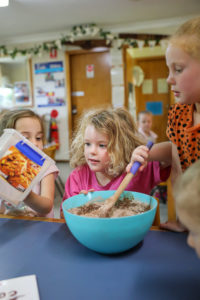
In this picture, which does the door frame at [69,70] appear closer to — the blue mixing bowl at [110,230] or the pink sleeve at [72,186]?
the pink sleeve at [72,186]


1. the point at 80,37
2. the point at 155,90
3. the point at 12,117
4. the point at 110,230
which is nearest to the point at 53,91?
the point at 80,37

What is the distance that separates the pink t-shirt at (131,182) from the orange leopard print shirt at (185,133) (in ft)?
0.50

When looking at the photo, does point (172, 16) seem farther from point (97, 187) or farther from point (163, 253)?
point (163, 253)

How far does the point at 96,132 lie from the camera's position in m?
1.10

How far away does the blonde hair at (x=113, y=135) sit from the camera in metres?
1.11

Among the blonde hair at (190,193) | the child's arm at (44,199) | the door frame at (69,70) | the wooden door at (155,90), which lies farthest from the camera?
the wooden door at (155,90)

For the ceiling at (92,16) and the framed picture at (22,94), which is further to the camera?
the framed picture at (22,94)

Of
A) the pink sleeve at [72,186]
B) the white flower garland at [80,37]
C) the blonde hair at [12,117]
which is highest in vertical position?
the white flower garland at [80,37]

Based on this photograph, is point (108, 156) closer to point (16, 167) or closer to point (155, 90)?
point (16, 167)

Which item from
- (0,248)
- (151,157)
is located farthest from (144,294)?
(151,157)

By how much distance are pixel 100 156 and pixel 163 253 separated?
533 mm

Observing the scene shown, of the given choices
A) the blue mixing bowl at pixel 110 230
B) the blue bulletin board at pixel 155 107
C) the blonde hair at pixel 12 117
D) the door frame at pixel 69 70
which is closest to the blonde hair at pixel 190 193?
the blue mixing bowl at pixel 110 230

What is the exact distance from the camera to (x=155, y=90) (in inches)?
238

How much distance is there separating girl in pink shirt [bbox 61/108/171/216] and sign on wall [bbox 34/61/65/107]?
4.40 meters
